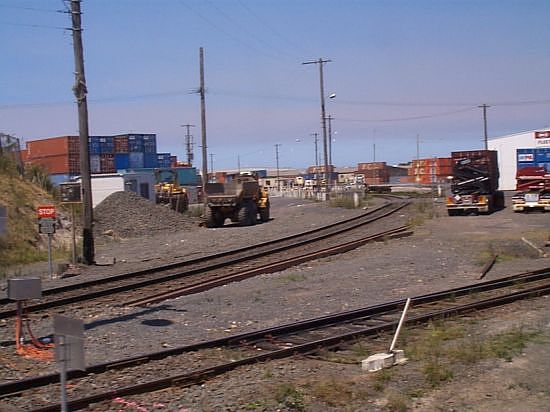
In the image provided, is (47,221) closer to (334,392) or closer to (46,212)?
(46,212)

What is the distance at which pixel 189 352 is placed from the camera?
36.0ft

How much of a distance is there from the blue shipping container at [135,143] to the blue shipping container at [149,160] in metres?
1.46

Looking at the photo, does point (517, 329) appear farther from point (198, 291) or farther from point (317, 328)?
point (198, 291)

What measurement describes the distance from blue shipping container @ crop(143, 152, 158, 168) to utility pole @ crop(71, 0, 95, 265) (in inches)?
3295

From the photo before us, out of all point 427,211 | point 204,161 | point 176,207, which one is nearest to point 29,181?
point 204,161

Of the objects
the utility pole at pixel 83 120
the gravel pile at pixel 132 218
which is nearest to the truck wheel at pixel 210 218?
the gravel pile at pixel 132 218

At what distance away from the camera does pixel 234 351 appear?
11.1 meters

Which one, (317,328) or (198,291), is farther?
(198,291)

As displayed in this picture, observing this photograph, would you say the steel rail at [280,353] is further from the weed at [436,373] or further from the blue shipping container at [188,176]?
the blue shipping container at [188,176]

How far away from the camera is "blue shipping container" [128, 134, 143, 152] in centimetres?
10456

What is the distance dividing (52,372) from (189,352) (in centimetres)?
195

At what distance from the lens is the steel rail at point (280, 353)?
8.48m

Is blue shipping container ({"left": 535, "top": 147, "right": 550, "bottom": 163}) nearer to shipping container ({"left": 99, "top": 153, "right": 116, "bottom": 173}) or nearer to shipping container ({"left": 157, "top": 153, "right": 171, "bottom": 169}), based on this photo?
shipping container ({"left": 99, "top": 153, "right": 116, "bottom": 173})

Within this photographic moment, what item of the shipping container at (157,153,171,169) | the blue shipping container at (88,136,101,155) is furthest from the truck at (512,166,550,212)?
the shipping container at (157,153,171,169)
